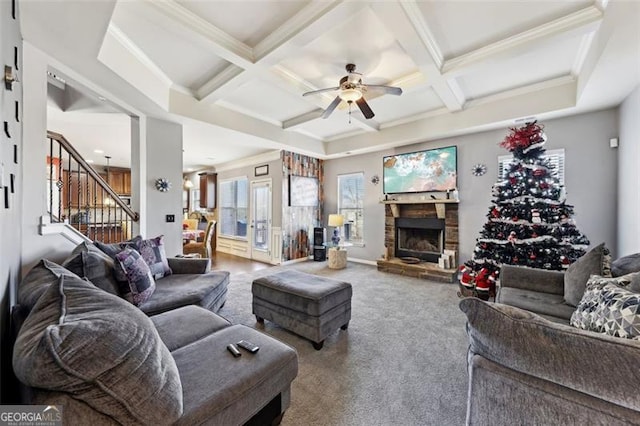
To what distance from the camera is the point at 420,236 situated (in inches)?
213

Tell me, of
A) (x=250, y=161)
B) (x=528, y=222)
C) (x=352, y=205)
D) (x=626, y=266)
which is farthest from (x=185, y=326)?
(x=250, y=161)

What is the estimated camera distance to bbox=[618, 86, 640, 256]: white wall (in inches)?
111

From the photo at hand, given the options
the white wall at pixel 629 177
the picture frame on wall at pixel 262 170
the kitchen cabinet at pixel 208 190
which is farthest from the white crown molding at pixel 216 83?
the kitchen cabinet at pixel 208 190

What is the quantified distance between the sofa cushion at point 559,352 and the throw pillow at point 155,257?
298 cm

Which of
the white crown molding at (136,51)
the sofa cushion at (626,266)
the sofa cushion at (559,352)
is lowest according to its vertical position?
the sofa cushion at (559,352)

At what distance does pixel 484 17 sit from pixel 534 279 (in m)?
2.48

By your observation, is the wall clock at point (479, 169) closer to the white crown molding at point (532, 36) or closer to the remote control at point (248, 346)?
the white crown molding at point (532, 36)

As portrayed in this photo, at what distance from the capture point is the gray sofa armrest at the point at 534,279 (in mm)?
2410

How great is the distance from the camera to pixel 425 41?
2525 millimetres

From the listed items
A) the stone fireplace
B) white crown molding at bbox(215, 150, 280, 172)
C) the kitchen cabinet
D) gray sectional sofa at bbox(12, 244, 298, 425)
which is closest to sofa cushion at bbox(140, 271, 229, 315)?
gray sectional sofa at bbox(12, 244, 298, 425)

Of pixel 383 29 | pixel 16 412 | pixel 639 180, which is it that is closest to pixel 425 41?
pixel 383 29

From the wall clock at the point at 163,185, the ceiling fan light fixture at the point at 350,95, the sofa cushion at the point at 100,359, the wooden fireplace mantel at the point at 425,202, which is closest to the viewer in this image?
the sofa cushion at the point at 100,359

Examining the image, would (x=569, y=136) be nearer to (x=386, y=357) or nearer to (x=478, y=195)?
(x=478, y=195)

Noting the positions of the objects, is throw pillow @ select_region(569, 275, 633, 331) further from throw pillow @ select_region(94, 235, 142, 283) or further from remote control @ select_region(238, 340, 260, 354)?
throw pillow @ select_region(94, 235, 142, 283)
